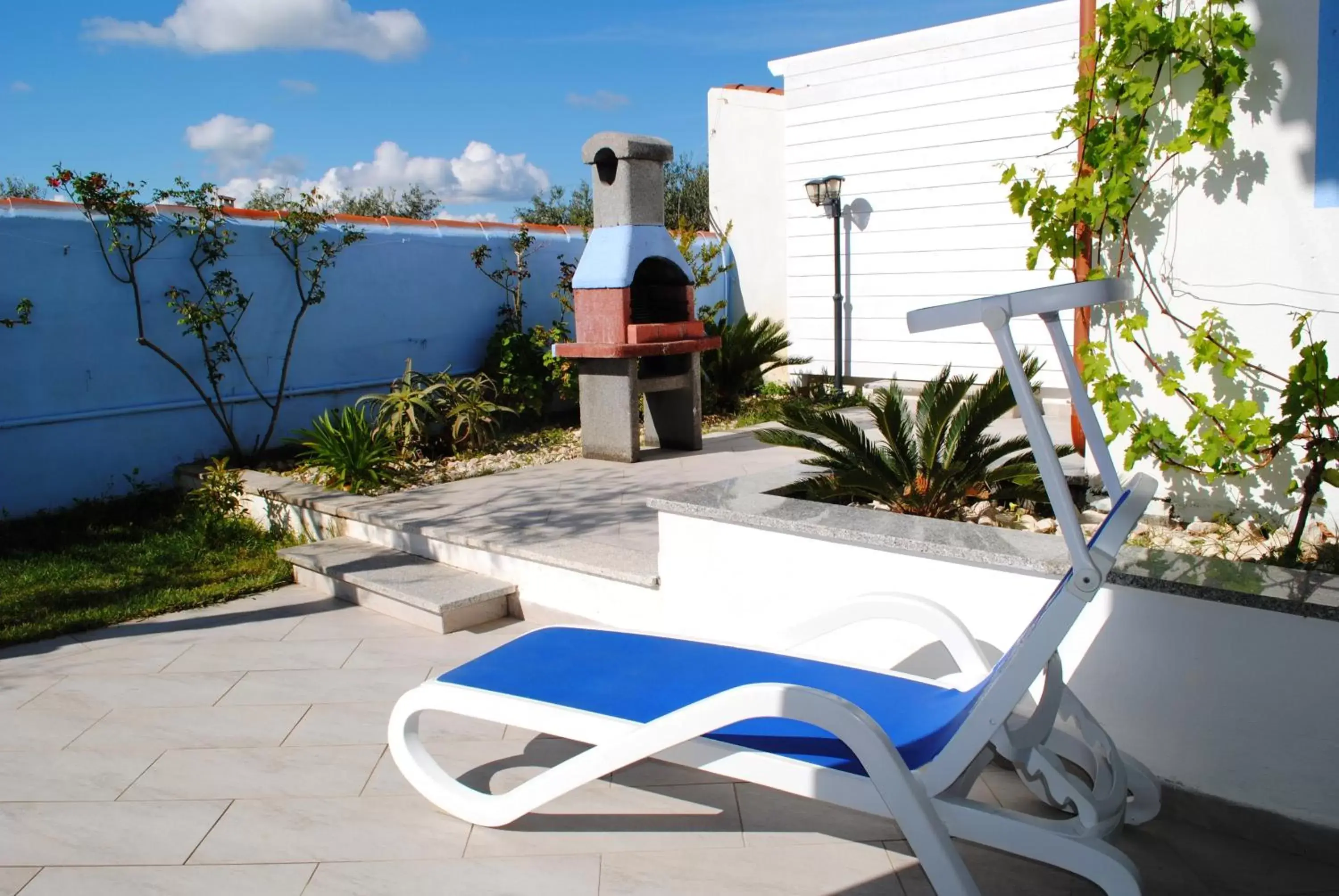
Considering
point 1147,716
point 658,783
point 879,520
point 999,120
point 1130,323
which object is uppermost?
point 999,120

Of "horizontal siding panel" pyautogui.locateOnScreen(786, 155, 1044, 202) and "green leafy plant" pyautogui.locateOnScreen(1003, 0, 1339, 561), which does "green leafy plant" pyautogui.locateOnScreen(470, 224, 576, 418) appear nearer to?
"horizontal siding panel" pyautogui.locateOnScreen(786, 155, 1044, 202)

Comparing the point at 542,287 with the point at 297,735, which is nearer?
the point at 297,735

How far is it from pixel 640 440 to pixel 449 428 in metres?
1.60

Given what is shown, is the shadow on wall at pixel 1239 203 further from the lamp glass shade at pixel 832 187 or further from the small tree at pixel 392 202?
the small tree at pixel 392 202

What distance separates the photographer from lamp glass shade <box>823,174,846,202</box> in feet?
33.6

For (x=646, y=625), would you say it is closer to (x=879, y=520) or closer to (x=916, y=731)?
(x=879, y=520)

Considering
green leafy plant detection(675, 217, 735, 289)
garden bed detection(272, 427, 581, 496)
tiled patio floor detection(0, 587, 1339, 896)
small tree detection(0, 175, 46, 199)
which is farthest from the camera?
small tree detection(0, 175, 46, 199)

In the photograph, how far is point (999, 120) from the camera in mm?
9367

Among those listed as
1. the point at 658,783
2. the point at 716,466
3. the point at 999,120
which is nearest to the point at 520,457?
the point at 716,466

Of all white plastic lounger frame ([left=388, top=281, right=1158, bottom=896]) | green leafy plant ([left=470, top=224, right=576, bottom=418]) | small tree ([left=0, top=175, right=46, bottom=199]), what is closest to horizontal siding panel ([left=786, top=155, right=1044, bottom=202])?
green leafy plant ([left=470, top=224, right=576, bottom=418])

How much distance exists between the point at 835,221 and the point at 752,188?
186cm

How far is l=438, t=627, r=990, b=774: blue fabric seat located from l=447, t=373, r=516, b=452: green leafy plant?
192 inches

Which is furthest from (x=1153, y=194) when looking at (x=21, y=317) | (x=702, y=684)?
(x=21, y=317)

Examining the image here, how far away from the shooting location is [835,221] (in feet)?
34.1
